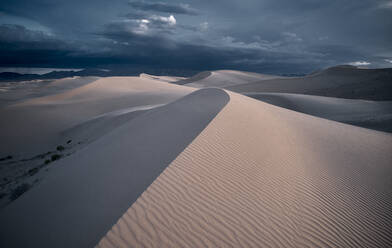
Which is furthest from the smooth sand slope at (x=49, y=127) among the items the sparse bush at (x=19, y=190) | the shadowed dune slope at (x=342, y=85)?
the shadowed dune slope at (x=342, y=85)

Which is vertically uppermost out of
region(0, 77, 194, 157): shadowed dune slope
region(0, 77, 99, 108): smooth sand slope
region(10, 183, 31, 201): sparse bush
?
region(10, 183, 31, 201): sparse bush

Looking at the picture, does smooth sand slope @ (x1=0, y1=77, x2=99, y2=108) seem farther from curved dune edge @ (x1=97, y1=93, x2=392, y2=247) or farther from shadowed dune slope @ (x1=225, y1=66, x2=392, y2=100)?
shadowed dune slope @ (x1=225, y1=66, x2=392, y2=100)

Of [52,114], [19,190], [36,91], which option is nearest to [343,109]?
[19,190]

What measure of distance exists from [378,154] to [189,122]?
5616mm

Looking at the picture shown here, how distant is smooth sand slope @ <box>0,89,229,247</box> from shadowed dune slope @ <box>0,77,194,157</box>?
7.88 meters

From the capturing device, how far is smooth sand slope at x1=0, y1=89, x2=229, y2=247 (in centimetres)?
306

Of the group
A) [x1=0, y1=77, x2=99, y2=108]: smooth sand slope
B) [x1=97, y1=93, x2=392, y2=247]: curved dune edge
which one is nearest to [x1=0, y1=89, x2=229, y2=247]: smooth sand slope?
[x1=97, y1=93, x2=392, y2=247]: curved dune edge

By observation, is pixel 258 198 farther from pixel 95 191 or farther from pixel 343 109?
pixel 343 109

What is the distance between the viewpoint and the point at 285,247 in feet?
9.32

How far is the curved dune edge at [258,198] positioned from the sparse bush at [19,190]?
4.84 meters

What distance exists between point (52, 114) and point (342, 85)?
4266cm

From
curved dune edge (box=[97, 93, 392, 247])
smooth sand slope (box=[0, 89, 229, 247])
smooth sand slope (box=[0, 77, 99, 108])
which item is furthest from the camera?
smooth sand slope (box=[0, 77, 99, 108])

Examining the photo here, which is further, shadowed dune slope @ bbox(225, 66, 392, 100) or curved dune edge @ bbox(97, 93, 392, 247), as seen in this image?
shadowed dune slope @ bbox(225, 66, 392, 100)

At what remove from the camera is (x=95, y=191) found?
3.75 m
